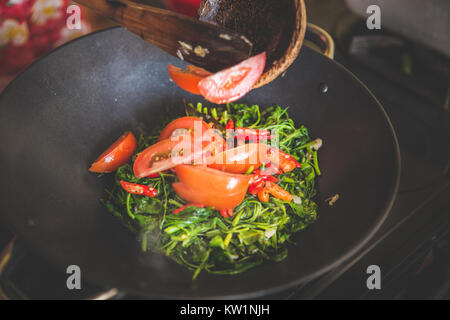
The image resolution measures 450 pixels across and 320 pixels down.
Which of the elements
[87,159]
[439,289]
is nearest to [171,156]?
[87,159]

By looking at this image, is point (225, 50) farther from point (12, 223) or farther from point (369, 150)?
point (12, 223)

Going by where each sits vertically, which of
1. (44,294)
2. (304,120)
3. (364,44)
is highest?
(364,44)

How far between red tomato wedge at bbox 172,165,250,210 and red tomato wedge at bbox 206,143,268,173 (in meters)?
0.06

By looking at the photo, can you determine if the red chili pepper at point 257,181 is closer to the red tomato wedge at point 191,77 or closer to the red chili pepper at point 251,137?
the red chili pepper at point 251,137

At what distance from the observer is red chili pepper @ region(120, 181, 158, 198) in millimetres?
1134

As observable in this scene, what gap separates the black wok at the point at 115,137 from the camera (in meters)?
0.86

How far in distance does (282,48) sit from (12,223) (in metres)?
0.84

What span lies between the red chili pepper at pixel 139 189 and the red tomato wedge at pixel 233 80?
40 cm

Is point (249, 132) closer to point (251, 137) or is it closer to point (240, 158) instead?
point (251, 137)

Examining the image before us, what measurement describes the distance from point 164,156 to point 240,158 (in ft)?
0.79

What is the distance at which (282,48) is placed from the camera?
0.99 metres

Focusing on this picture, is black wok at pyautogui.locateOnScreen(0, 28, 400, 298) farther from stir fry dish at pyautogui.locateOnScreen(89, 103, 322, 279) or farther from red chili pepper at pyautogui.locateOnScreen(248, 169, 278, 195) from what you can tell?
red chili pepper at pyautogui.locateOnScreen(248, 169, 278, 195)

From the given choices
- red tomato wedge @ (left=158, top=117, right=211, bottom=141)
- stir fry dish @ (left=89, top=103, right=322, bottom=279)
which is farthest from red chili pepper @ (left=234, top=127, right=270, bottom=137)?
red tomato wedge @ (left=158, top=117, right=211, bottom=141)

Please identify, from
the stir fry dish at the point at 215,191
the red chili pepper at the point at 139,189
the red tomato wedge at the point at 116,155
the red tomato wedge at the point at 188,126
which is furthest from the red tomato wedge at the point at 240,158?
the red tomato wedge at the point at 116,155
